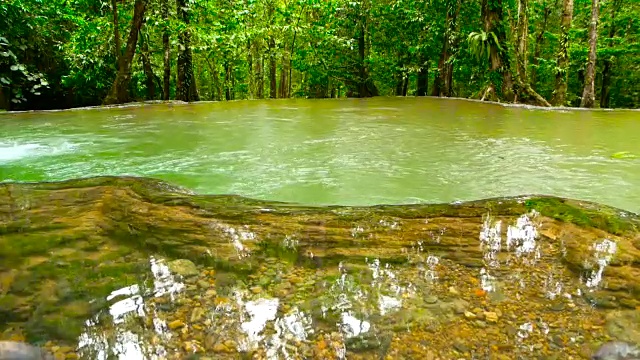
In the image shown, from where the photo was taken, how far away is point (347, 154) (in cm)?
430

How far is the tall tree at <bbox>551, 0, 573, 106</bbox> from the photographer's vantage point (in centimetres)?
880

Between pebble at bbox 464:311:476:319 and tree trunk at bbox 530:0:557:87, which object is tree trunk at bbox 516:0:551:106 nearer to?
tree trunk at bbox 530:0:557:87

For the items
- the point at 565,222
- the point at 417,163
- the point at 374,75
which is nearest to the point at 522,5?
the point at 374,75

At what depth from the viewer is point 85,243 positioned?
2.22 metres

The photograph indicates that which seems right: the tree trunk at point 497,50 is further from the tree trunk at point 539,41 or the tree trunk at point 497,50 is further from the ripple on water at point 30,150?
the ripple on water at point 30,150

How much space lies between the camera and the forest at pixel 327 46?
28.8 ft

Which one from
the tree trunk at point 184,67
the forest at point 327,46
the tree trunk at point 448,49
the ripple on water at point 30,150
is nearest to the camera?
the ripple on water at point 30,150

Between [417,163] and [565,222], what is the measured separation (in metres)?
1.63

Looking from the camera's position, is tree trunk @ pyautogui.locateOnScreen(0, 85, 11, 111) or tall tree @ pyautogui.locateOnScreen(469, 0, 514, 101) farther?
tall tree @ pyautogui.locateOnScreen(469, 0, 514, 101)

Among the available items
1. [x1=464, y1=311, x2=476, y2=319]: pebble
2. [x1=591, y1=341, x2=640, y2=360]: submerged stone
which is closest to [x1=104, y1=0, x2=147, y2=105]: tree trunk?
[x1=464, y1=311, x2=476, y2=319]: pebble

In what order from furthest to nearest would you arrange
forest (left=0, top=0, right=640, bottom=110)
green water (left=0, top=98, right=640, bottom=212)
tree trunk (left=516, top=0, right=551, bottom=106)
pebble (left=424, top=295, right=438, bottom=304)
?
tree trunk (left=516, top=0, right=551, bottom=106), forest (left=0, top=0, right=640, bottom=110), green water (left=0, top=98, right=640, bottom=212), pebble (left=424, top=295, right=438, bottom=304)

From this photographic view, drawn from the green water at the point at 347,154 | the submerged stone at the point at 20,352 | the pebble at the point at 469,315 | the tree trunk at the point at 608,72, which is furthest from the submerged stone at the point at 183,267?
the tree trunk at the point at 608,72

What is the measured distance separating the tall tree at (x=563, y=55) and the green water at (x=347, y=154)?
6.81 ft

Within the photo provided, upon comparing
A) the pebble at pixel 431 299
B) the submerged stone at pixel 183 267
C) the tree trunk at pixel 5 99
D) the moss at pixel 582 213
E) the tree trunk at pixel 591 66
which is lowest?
the pebble at pixel 431 299
